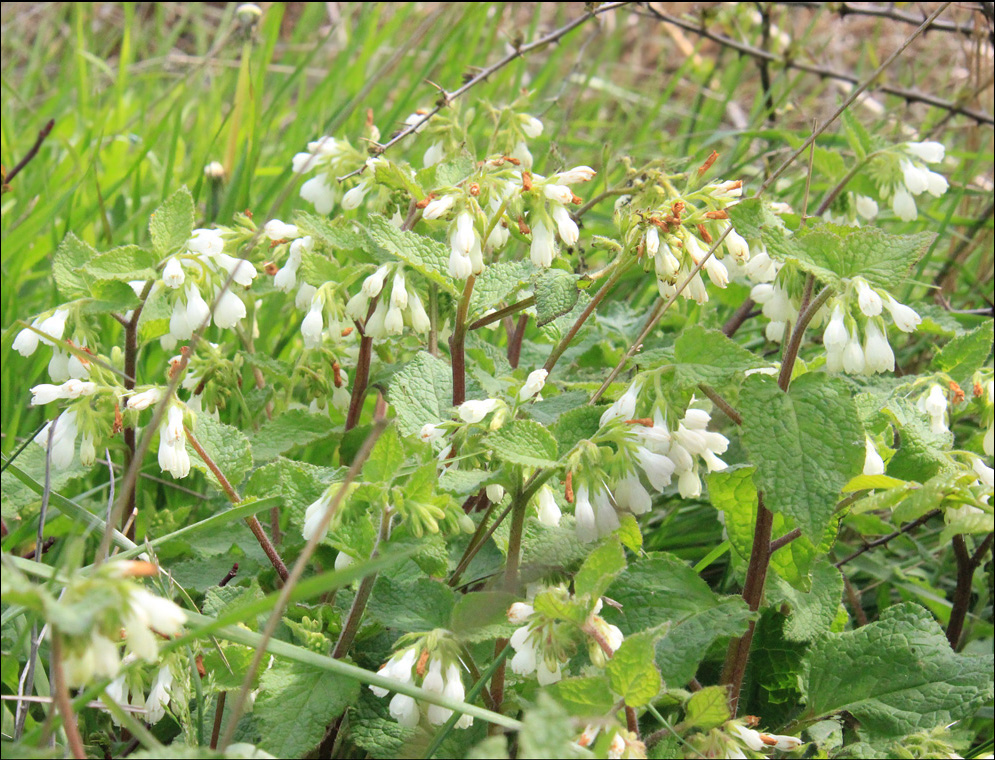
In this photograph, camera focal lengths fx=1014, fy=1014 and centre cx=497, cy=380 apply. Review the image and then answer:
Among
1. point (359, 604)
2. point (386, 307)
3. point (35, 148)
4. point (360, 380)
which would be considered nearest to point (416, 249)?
point (386, 307)

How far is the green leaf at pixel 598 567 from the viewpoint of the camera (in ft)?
3.75

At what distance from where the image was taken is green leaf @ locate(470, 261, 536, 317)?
5.13 feet

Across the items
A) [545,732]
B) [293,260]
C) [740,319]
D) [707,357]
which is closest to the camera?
[545,732]

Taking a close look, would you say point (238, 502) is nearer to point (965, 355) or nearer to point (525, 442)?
point (525, 442)

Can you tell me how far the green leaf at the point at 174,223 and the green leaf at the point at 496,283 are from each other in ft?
1.52

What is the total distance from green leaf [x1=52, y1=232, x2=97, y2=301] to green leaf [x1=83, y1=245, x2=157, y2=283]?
66 millimetres

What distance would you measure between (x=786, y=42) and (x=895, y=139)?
3.94 ft

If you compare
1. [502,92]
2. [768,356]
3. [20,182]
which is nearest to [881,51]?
[502,92]

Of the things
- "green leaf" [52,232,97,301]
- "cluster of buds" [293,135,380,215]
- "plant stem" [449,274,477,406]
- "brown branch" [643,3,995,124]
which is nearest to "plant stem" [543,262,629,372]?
"plant stem" [449,274,477,406]

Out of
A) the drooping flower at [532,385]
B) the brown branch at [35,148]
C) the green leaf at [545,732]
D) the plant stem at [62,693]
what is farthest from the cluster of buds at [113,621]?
the brown branch at [35,148]

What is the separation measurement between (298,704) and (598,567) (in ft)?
1.43

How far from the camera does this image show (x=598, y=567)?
3.80 ft

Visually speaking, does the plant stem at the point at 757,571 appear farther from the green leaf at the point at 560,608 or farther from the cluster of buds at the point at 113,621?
the cluster of buds at the point at 113,621

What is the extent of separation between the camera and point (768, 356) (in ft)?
8.45
